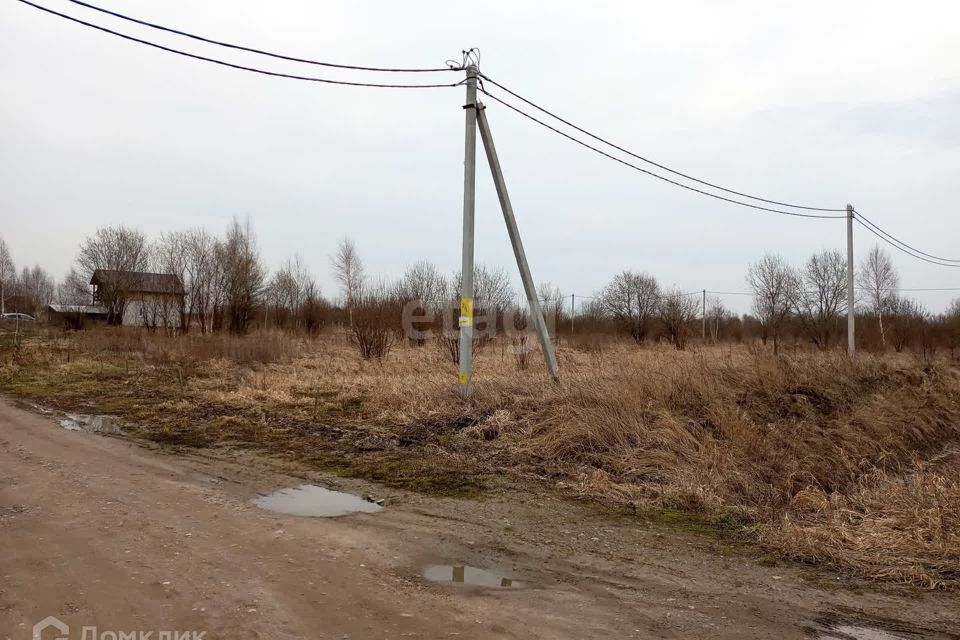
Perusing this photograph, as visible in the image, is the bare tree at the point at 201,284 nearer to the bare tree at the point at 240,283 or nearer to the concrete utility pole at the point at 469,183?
the bare tree at the point at 240,283

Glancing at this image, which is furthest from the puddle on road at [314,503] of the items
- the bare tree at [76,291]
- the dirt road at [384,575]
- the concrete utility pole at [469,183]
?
the bare tree at [76,291]

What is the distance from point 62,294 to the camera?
167 ft

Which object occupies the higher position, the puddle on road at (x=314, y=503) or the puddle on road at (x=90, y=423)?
the puddle on road at (x=90, y=423)

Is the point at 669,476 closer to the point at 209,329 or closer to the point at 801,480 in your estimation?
the point at 801,480

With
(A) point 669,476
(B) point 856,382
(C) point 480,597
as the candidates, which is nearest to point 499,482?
(A) point 669,476

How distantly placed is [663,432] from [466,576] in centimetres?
428

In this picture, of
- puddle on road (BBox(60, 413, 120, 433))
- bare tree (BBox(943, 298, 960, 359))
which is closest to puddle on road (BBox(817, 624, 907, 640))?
puddle on road (BBox(60, 413, 120, 433))

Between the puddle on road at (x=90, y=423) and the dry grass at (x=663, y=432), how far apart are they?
0.54 meters

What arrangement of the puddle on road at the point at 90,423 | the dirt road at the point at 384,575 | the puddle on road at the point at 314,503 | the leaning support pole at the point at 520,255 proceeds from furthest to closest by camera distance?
the leaning support pole at the point at 520,255, the puddle on road at the point at 90,423, the puddle on road at the point at 314,503, the dirt road at the point at 384,575

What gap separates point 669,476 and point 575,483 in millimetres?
1043

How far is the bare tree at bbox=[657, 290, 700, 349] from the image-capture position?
103ft

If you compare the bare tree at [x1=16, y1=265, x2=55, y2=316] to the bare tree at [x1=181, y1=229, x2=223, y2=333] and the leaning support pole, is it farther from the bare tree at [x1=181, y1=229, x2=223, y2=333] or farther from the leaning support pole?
the leaning support pole

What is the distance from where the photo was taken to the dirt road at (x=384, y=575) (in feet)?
10.5

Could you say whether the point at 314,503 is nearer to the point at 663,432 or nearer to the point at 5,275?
the point at 663,432
